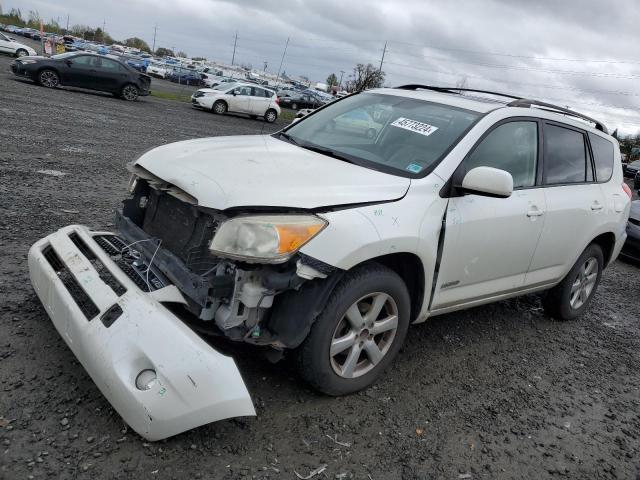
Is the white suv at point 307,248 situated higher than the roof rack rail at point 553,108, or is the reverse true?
the roof rack rail at point 553,108

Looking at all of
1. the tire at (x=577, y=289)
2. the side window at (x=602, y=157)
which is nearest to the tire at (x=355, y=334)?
the tire at (x=577, y=289)

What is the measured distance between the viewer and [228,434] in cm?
272

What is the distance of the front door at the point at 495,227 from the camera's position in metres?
3.47

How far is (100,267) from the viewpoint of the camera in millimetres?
3082

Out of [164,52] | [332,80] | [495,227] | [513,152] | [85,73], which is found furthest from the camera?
[164,52]

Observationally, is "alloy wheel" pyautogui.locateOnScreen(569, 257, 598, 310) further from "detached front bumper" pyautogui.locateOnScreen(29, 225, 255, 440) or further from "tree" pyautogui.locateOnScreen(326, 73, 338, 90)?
"tree" pyautogui.locateOnScreen(326, 73, 338, 90)

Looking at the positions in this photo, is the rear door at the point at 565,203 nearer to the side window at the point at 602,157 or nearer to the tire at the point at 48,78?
the side window at the point at 602,157

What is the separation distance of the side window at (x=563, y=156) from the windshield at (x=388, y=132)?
92 centimetres

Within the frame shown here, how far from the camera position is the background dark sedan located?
18875 mm

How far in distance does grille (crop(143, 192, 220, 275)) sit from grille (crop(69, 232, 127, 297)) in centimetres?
35

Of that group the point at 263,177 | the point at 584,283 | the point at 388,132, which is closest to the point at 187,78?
the point at 584,283

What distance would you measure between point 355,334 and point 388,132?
4.98 feet

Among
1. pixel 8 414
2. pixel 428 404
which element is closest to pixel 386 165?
pixel 428 404

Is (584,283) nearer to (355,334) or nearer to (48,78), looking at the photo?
(355,334)
